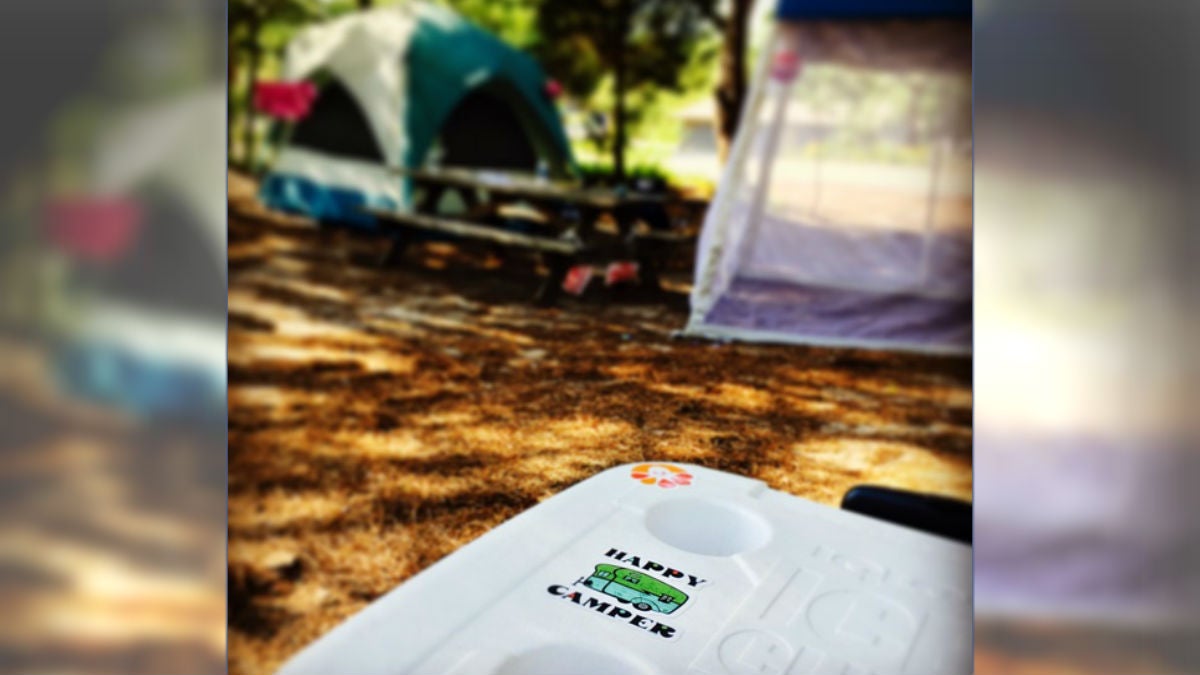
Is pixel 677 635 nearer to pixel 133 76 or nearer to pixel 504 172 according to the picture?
pixel 504 172

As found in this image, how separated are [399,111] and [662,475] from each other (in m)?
0.73

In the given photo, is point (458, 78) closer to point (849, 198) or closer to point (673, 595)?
point (849, 198)

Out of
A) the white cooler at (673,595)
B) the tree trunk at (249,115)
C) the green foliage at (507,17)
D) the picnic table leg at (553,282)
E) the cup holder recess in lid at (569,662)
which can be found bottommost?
the cup holder recess in lid at (569,662)

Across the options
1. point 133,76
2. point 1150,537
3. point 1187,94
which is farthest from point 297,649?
point 1187,94

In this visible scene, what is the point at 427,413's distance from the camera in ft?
5.46

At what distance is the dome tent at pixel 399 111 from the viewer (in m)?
1.64

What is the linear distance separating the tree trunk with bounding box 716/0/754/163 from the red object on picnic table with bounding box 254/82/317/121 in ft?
2.16

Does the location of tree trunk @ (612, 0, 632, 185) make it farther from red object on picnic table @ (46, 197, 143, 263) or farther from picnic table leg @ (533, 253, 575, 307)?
red object on picnic table @ (46, 197, 143, 263)

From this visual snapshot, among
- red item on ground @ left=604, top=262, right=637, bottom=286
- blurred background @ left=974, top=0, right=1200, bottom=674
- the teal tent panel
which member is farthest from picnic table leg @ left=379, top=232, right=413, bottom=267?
blurred background @ left=974, top=0, right=1200, bottom=674

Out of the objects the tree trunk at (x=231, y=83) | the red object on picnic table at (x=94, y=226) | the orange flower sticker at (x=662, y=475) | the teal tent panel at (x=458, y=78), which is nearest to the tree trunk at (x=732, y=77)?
the teal tent panel at (x=458, y=78)

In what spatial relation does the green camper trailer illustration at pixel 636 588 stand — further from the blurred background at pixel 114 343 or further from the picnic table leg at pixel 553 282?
the blurred background at pixel 114 343

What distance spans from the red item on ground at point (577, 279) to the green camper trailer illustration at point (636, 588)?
0.47 m

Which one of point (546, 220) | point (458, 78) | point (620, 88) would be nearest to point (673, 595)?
point (546, 220)

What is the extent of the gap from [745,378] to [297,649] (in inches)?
32.2
